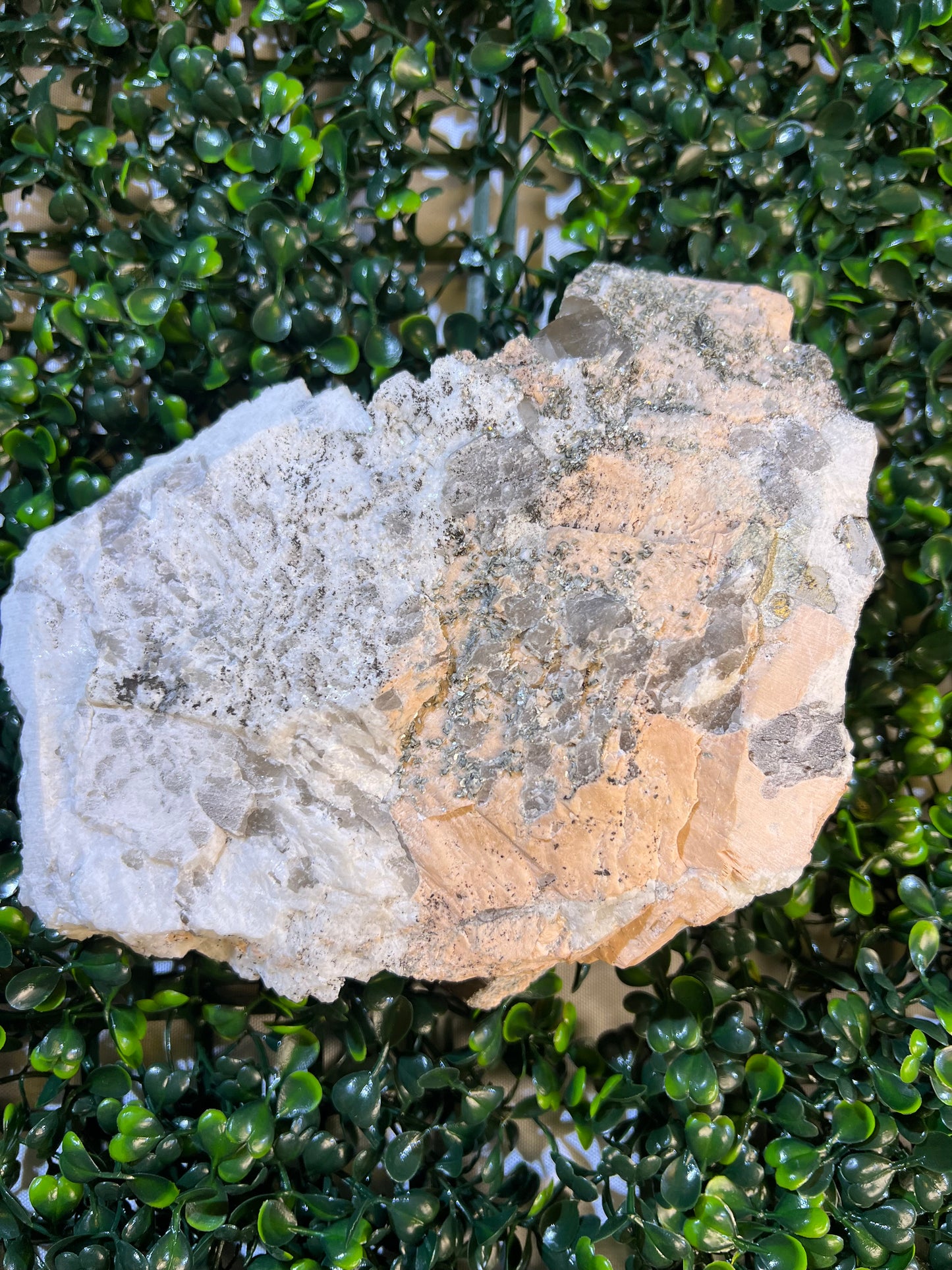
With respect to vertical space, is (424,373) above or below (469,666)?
above

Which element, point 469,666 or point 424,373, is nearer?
point 469,666

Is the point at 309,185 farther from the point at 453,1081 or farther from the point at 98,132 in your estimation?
the point at 453,1081

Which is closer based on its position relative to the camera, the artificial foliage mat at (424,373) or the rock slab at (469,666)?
the rock slab at (469,666)

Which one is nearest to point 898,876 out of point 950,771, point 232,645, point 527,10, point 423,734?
point 950,771

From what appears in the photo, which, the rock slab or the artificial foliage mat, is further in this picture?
the artificial foliage mat
